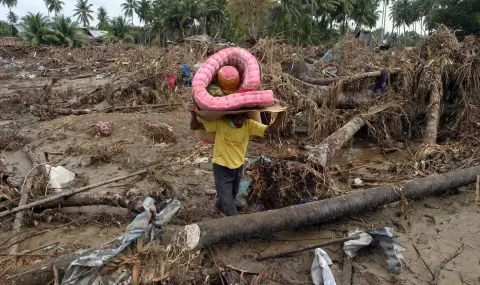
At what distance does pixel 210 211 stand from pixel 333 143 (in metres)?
2.12

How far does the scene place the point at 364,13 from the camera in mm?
42625

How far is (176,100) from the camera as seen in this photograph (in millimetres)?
8312

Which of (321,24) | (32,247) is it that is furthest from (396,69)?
(321,24)

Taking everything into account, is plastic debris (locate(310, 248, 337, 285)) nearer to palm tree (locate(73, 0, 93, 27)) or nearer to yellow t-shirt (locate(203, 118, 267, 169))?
yellow t-shirt (locate(203, 118, 267, 169))

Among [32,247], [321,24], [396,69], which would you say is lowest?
[32,247]

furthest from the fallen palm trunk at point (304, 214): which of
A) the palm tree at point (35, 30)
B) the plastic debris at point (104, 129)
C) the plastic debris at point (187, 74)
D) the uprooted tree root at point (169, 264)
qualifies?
the palm tree at point (35, 30)

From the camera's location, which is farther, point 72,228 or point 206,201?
point 206,201

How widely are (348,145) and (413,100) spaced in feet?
5.27

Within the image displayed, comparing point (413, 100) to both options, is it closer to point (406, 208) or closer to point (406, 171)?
point (406, 171)

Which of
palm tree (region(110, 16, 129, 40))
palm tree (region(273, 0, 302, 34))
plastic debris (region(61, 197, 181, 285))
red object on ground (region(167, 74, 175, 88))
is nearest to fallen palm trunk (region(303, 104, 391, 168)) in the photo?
plastic debris (region(61, 197, 181, 285))

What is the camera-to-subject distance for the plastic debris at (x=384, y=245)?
8.64 ft

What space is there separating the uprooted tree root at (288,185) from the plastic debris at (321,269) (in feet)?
2.91

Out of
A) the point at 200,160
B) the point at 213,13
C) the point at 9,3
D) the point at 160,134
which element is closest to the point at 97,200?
the point at 200,160

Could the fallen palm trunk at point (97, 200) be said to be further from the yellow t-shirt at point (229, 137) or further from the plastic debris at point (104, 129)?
the plastic debris at point (104, 129)
